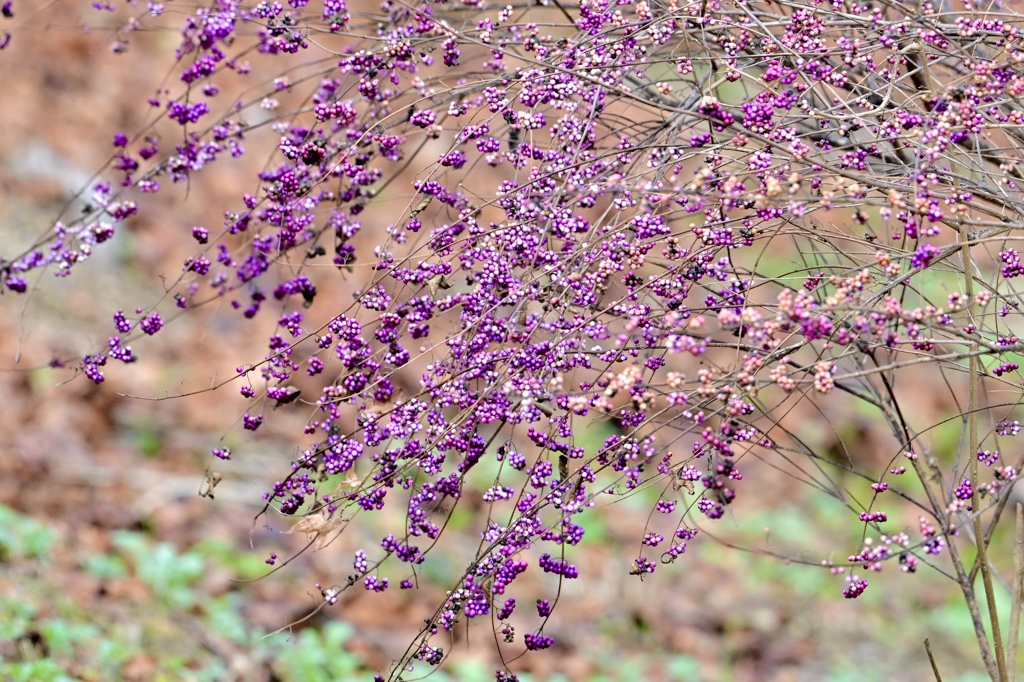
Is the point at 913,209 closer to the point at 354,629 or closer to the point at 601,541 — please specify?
the point at 354,629

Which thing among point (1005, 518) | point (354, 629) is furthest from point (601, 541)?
point (1005, 518)

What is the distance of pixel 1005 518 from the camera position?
18.8 ft

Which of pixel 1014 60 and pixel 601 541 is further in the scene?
pixel 601 541

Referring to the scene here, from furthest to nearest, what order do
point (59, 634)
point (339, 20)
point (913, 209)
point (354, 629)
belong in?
1. point (354, 629)
2. point (59, 634)
3. point (339, 20)
4. point (913, 209)

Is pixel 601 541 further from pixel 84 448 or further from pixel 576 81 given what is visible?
pixel 576 81

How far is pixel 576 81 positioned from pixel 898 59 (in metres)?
0.67

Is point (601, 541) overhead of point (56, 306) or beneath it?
beneath

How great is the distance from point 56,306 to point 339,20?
11.8 feet

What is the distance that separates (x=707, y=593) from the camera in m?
4.89

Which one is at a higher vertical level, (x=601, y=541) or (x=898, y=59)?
(x=601, y=541)

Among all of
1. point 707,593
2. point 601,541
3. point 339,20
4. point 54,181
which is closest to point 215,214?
point 54,181

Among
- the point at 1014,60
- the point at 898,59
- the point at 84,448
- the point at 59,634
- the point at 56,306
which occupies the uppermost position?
the point at 56,306

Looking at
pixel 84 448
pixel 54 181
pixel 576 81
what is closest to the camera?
pixel 576 81

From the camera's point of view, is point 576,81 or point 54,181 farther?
point 54,181
